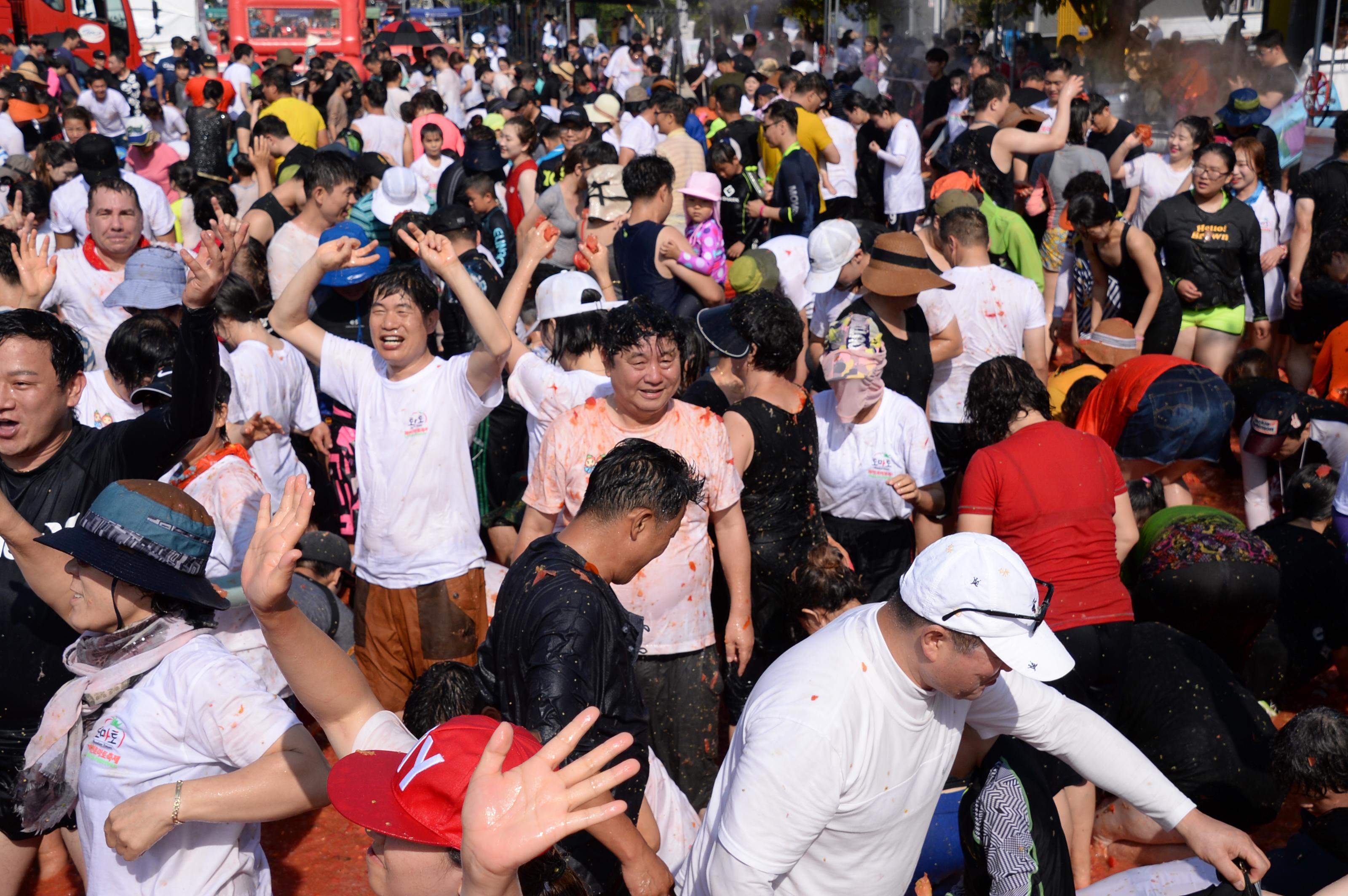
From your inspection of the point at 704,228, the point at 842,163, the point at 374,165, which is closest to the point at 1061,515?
the point at 704,228

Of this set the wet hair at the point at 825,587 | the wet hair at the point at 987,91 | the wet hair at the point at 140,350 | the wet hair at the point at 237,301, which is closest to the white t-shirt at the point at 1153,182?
the wet hair at the point at 987,91

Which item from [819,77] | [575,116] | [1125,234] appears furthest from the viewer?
[819,77]

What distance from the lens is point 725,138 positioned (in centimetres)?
973

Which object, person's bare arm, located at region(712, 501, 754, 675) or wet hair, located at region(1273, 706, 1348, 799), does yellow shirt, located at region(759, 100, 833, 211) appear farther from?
wet hair, located at region(1273, 706, 1348, 799)

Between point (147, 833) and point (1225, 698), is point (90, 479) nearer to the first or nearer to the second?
point (147, 833)

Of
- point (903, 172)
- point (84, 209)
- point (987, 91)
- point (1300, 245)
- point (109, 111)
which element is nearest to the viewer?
point (84, 209)

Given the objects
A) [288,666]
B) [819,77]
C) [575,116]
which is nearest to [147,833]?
[288,666]

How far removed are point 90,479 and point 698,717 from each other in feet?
6.66

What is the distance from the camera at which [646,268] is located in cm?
606

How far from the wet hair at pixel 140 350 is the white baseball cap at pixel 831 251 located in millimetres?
2958

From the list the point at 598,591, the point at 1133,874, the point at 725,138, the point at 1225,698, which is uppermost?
the point at 725,138

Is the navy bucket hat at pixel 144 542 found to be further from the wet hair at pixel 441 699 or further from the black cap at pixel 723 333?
the black cap at pixel 723 333

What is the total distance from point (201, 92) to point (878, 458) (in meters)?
12.5

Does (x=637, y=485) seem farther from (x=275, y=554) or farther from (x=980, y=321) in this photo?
(x=980, y=321)
